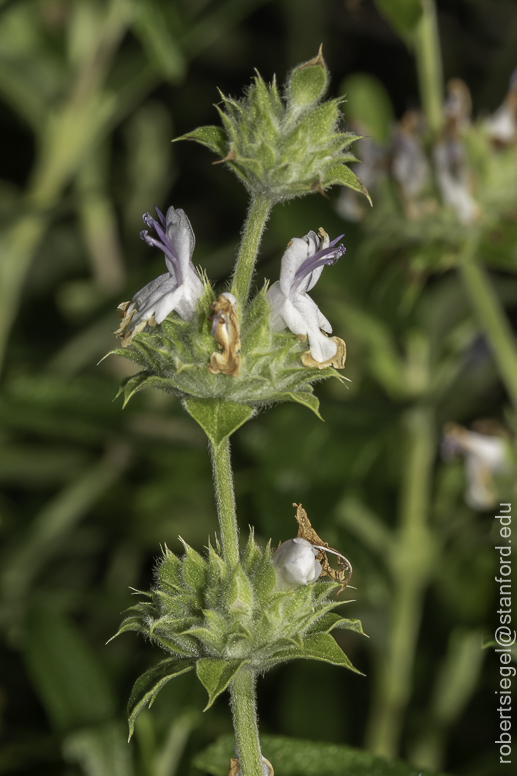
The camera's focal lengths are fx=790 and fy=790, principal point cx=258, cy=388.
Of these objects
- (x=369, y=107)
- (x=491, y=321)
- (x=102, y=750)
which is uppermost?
(x=369, y=107)

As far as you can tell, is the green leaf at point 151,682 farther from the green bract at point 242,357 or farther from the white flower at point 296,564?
→ the green bract at point 242,357

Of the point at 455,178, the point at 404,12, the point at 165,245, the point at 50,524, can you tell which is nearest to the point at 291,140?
the point at 165,245

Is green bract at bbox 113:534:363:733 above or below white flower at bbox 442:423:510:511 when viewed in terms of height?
below

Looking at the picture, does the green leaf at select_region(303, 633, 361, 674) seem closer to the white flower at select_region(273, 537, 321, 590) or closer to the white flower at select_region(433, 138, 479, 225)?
the white flower at select_region(273, 537, 321, 590)

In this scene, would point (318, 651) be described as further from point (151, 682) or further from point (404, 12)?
point (404, 12)

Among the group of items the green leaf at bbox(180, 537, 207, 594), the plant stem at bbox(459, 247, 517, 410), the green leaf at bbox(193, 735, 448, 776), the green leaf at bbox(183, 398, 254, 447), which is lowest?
the green leaf at bbox(193, 735, 448, 776)

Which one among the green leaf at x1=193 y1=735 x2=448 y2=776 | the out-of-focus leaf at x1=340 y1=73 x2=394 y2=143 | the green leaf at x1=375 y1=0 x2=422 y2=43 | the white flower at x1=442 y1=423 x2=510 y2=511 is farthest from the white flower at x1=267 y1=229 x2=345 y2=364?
the out-of-focus leaf at x1=340 y1=73 x2=394 y2=143
